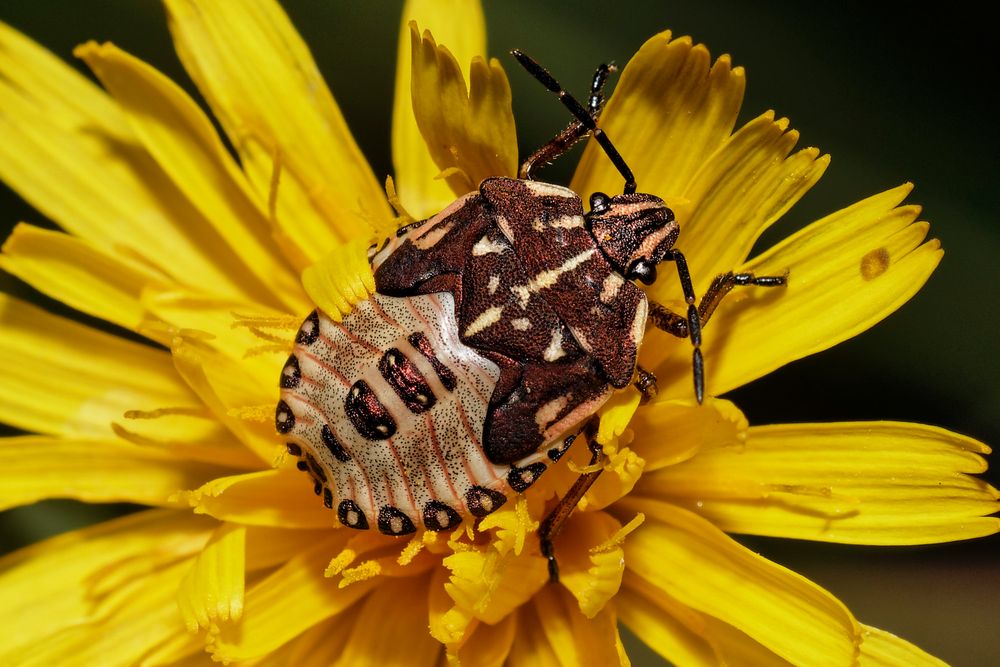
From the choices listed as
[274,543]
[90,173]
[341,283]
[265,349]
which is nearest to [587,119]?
[341,283]

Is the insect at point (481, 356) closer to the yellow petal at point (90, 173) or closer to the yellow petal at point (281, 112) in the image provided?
the yellow petal at point (281, 112)

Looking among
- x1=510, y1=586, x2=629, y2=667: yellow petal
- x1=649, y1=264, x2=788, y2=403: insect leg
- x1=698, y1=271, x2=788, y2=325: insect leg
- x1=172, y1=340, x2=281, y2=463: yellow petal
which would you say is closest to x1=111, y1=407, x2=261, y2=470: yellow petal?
x1=172, y1=340, x2=281, y2=463: yellow petal

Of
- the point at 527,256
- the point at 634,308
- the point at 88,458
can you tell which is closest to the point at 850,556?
the point at 634,308

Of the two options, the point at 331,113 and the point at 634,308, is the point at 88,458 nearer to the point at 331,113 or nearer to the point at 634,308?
the point at 331,113

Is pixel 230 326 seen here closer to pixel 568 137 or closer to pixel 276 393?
pixel 276 393

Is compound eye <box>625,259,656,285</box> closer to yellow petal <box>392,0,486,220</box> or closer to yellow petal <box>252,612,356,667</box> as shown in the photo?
yellow petal <box>392,0,486,220</box>
